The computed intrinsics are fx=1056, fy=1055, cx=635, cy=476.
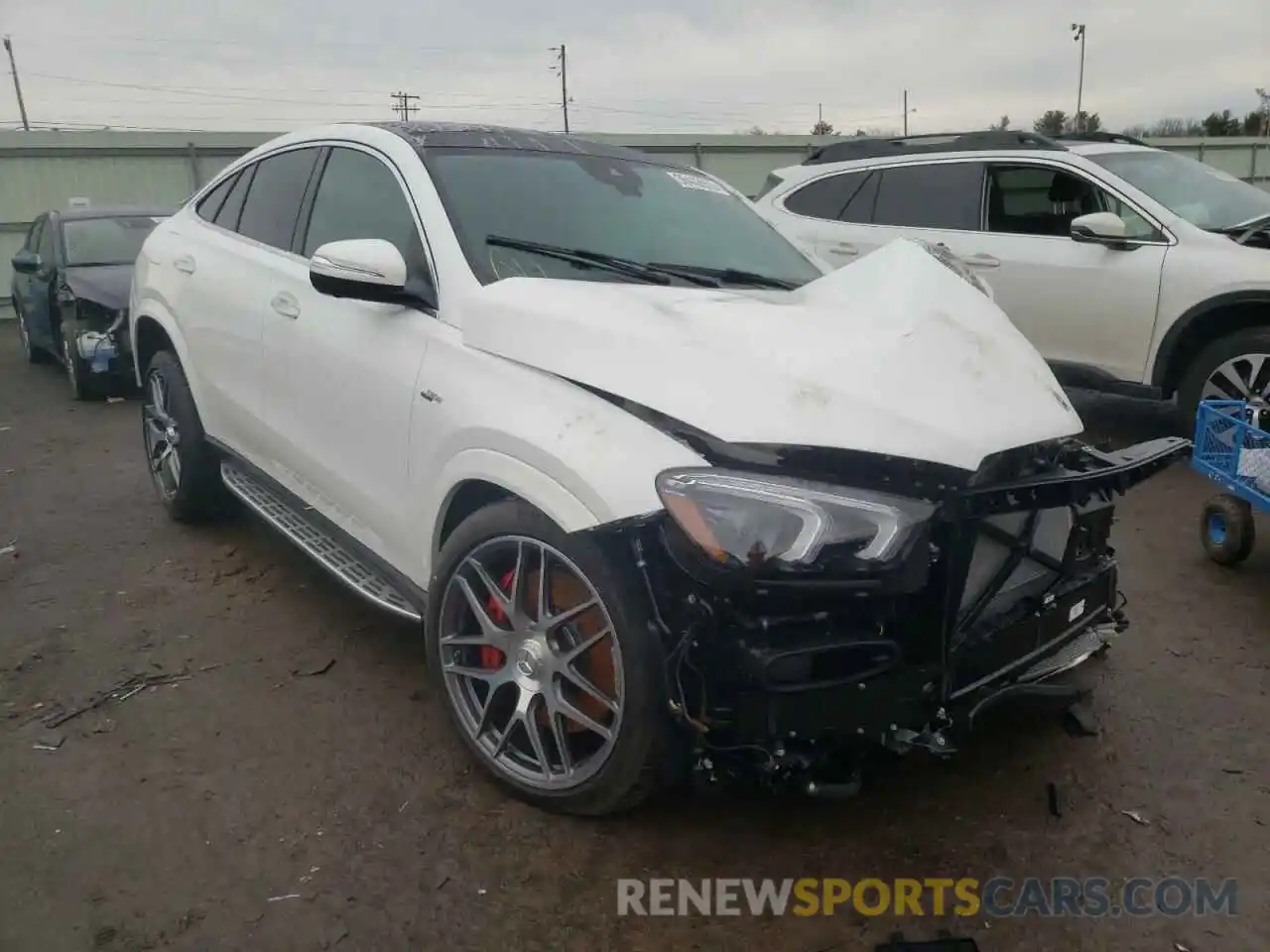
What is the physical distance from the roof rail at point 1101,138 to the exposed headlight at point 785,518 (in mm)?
6346

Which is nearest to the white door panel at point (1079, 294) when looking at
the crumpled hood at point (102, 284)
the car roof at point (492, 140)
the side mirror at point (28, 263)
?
the car roof at point (492, 140)

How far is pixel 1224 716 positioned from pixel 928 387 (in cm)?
180

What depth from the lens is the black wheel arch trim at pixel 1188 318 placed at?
5.80 meters

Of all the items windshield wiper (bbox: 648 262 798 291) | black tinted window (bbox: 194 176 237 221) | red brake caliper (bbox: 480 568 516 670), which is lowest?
red brake caliper (bbox: 480 568 516 670)

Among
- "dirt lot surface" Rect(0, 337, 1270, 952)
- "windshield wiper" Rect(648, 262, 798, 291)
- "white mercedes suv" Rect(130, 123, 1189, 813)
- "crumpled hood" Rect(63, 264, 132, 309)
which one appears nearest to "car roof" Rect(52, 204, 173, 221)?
"crumpled hood" Rect(63, 264, 132, 309)

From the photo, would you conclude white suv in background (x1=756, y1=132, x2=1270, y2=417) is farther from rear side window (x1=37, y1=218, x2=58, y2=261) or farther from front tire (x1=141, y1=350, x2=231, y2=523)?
rear side window (x1=37, y1=218, x2=58, y2=261)

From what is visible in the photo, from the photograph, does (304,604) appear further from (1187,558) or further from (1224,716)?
(1187,558)

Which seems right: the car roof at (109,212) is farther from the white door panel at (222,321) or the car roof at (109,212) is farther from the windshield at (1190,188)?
the windshield at (1190,188)

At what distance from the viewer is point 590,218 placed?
11.5ft

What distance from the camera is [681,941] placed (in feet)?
8.09

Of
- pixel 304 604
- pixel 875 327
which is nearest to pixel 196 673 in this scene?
pixel 304 604

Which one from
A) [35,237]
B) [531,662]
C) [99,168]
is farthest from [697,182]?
[99,168]

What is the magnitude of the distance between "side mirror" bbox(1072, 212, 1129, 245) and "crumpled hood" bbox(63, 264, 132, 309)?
7.30 metres

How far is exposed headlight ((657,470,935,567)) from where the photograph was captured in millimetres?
2262
